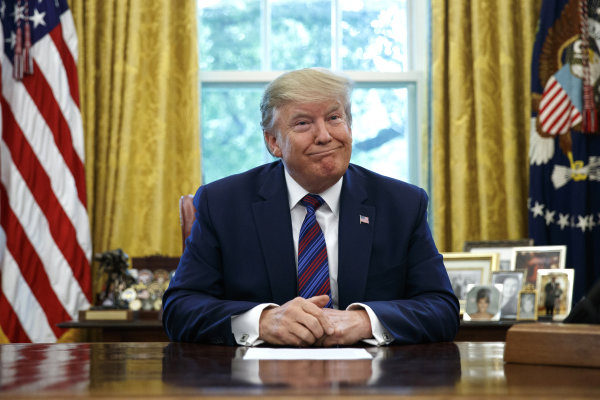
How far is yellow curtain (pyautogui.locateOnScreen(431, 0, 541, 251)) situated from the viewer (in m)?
4.50

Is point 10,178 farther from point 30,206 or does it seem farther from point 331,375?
point 331,375

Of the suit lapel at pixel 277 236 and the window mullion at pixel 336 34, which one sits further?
the window mullion at pixel 336 34

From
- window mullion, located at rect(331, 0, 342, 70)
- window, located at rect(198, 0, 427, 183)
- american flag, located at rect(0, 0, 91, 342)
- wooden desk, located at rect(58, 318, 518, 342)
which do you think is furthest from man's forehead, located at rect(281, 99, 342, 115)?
window mullion, located at rect(331, 0, 342, 70)

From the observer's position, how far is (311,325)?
71.2 inches

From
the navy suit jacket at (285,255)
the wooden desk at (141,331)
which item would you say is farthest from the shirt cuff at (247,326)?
the wooden desk at (141,331)

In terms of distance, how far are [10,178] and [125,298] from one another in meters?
1.01

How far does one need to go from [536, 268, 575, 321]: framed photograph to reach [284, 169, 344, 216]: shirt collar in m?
1.76

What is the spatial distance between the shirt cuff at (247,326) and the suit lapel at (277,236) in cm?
24

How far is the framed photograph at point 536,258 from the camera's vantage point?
3.91 m

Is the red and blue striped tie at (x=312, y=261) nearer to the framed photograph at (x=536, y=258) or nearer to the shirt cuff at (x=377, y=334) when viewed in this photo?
the shirt cuff at (x=377, y=334)

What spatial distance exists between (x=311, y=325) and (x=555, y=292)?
2.29 metres

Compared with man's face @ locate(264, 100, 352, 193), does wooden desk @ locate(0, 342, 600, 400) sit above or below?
below

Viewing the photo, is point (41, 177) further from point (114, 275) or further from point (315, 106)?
point (315, 106)

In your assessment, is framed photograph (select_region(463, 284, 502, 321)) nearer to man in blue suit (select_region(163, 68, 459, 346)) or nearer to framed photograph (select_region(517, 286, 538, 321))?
framed photograph (select_region(517, 286, 538, 321))
